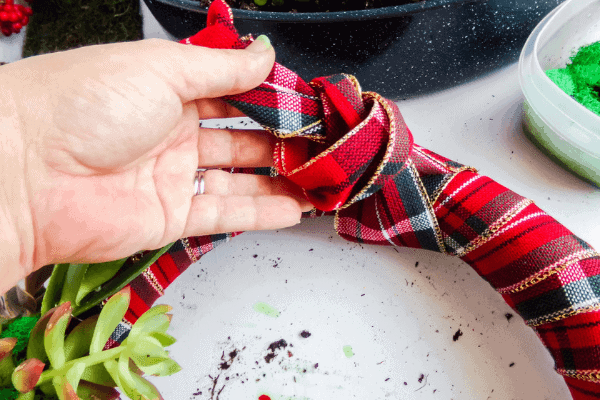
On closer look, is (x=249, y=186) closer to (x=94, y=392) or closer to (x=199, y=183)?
(x=199, y=183)

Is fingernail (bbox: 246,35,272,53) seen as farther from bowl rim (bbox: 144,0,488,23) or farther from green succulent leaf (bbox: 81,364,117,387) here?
green succulent leaf (bbox: 81,364,117,387)

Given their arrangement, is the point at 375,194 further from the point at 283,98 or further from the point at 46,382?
the point at 46,382

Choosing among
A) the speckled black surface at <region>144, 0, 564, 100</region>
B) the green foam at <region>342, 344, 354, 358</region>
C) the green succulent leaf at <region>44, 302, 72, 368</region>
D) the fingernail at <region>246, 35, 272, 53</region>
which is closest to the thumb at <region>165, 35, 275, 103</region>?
the fingernail at <region>246, 35, 272, 53</region>

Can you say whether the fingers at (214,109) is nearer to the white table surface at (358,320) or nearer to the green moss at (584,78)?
the white table surface at (358,320)

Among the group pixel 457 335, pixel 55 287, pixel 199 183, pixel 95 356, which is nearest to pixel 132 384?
pixel 95 356

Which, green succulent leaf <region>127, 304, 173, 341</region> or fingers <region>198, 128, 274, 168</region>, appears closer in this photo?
green succulent leaf <region>127, 304, 173, 341</region>

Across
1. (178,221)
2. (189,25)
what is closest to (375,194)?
(178,221)

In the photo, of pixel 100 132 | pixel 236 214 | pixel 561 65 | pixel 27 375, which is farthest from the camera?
pixel 561 65
